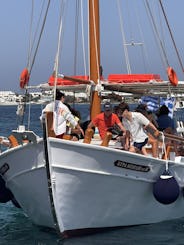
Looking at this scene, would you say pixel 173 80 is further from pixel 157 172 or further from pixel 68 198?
pixel 68 198

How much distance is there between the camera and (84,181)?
1132cm

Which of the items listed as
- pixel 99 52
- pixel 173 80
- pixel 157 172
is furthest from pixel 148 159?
pixel 99 52

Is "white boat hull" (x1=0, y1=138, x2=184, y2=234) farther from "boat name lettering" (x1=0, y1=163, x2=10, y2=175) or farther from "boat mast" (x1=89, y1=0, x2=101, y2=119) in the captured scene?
"boat mast" (x1=89, y1=0, x2=101, y2=119)

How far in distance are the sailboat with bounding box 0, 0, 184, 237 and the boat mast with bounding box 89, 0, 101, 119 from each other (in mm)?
423

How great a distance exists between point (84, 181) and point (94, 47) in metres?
3.37

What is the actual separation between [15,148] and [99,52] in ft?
10.3

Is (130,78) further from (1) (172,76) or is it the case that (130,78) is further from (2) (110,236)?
(2) (110,236)

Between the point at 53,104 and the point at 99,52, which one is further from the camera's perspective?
the point at 99,52

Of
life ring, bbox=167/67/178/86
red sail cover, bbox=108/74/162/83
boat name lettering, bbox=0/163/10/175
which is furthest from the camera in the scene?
red sail cover, bbox=108/74/162/83

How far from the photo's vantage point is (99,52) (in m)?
13.4

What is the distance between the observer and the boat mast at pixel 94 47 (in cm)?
1308

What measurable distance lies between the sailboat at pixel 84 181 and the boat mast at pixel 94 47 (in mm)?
423

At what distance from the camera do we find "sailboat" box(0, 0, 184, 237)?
11.1m

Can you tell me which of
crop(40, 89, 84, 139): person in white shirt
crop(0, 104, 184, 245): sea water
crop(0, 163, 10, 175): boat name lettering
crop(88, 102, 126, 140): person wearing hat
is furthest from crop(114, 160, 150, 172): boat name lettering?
crop(0, 163, 10, 175): boat name lettering
